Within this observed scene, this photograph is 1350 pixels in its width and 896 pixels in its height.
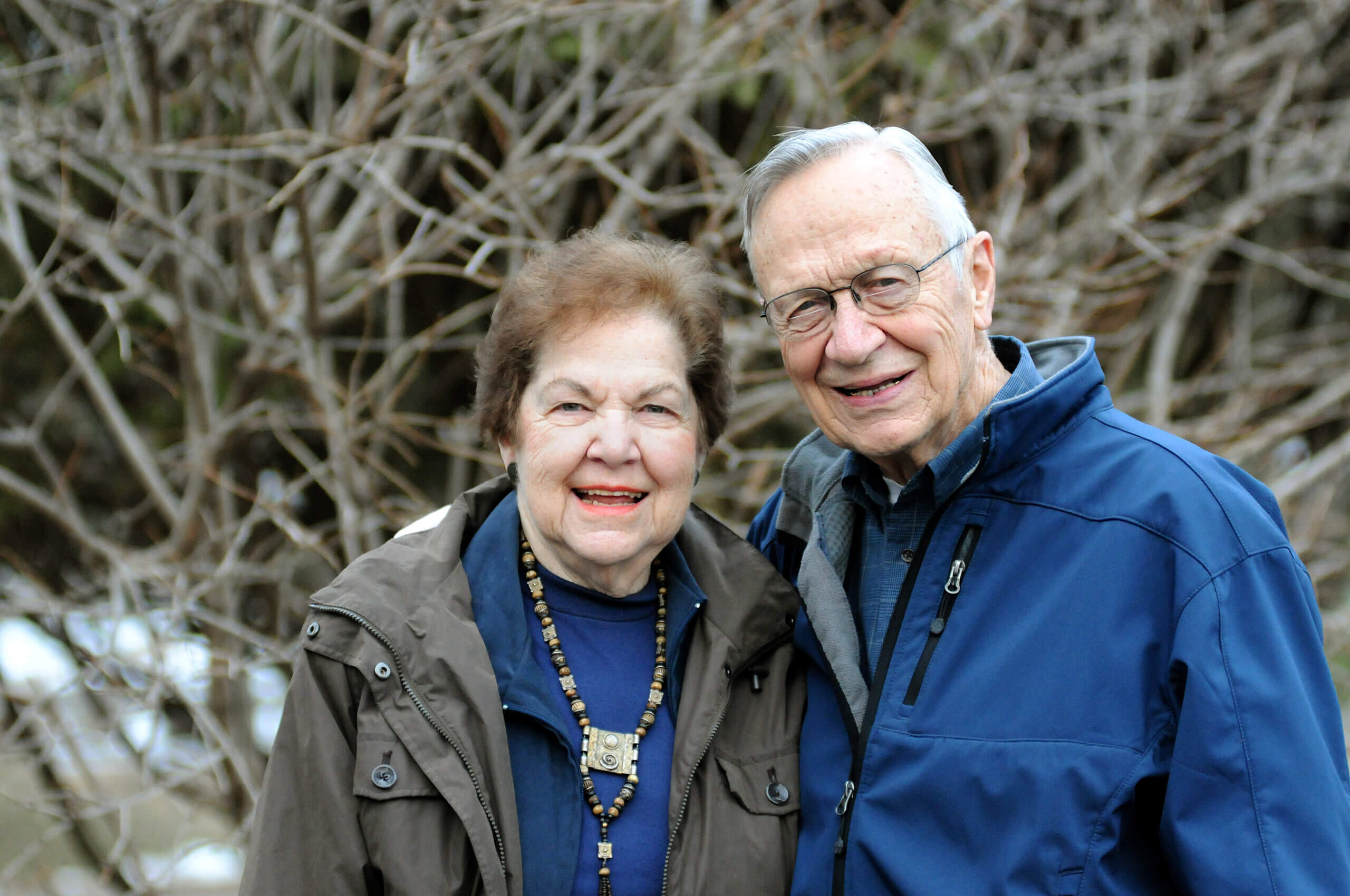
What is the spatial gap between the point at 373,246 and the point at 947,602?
9.75 ft

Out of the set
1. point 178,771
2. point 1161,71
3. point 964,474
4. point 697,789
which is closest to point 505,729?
point 697,789

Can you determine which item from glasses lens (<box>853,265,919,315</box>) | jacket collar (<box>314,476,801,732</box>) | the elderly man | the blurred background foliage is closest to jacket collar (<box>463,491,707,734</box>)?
jacket collar (<box>314,476,801,732</box>)

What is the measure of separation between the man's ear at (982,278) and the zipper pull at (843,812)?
0.84 meters

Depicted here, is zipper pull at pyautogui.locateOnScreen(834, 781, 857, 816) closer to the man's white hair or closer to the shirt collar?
the shirt collar

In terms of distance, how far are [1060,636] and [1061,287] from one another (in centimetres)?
234

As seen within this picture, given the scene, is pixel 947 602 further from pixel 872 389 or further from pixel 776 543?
pixel 776 543

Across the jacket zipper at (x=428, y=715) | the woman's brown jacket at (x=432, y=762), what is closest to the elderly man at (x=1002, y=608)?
the woman's brown jacket at (x=432, y=762)

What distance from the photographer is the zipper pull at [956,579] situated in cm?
187

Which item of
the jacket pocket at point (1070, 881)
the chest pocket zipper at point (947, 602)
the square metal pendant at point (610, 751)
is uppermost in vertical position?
the chest pocket zipper at point (947, 602)

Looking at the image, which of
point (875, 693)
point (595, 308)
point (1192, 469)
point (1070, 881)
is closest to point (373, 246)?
point (595, 308)

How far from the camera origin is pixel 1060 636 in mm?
1737

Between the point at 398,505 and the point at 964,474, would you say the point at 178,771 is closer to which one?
the point at 398,505

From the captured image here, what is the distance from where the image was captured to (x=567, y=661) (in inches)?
83.5

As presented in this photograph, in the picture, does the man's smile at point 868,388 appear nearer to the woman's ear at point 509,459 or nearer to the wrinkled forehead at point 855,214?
the wrinkled forehead at point 855,214
